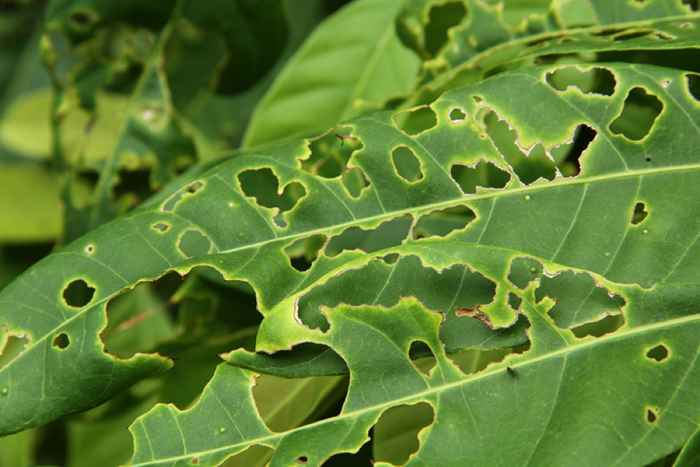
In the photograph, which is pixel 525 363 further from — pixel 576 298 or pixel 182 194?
pixel 182 194

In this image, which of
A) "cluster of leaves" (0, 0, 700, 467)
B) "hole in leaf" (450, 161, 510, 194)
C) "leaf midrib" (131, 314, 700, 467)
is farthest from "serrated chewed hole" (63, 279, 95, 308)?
"hole in leaf" (450, 161, 510, 194)

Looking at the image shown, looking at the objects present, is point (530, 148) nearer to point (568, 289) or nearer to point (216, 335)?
point (568, 289)

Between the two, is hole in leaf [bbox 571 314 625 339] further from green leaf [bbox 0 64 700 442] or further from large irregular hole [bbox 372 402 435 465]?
large irregular hole [bbox 372 402 435 465]

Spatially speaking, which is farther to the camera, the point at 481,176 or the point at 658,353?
the point at 481,176

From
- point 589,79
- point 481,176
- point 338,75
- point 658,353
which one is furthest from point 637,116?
point 338,75

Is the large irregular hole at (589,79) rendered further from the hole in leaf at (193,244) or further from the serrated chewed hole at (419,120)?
the hole in leaf at (193,244)

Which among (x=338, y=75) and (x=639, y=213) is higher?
(x=639, y=213)

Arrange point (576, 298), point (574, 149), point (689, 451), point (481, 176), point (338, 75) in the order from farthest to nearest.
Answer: point (338, 75) → point (574, 149) → point (481, 176) → point (576, 298) → point (689, 451)
